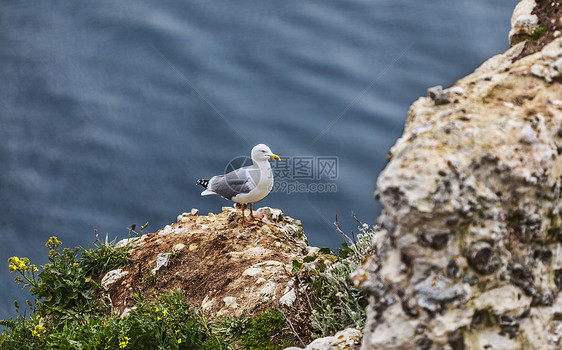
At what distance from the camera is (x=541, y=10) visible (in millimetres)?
3184

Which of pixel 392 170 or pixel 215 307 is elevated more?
pixel 215 307

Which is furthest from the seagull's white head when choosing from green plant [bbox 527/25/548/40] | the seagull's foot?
green plant [bbox 527/25/548/40]

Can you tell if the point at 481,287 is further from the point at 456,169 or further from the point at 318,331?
the point at 318,331

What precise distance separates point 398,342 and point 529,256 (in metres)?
0.70

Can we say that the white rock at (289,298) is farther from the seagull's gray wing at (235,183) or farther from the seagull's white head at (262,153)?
the seagull's white head at (262,153)

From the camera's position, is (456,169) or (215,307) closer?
(456,169)

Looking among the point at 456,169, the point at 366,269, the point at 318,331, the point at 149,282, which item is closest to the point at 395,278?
the point at 366,269

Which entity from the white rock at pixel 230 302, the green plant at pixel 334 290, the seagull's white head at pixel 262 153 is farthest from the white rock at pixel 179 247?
the green plant at pixel 334 290

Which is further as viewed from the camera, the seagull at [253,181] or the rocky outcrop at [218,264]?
the seagull at [253,181]

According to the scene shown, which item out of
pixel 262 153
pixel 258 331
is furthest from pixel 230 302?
pixel 262 153

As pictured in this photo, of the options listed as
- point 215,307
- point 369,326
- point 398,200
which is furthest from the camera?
point 215,307

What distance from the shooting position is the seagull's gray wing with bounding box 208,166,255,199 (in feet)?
17.6

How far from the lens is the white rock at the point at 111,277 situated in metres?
5.01

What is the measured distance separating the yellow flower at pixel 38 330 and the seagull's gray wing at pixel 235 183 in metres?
2.15
